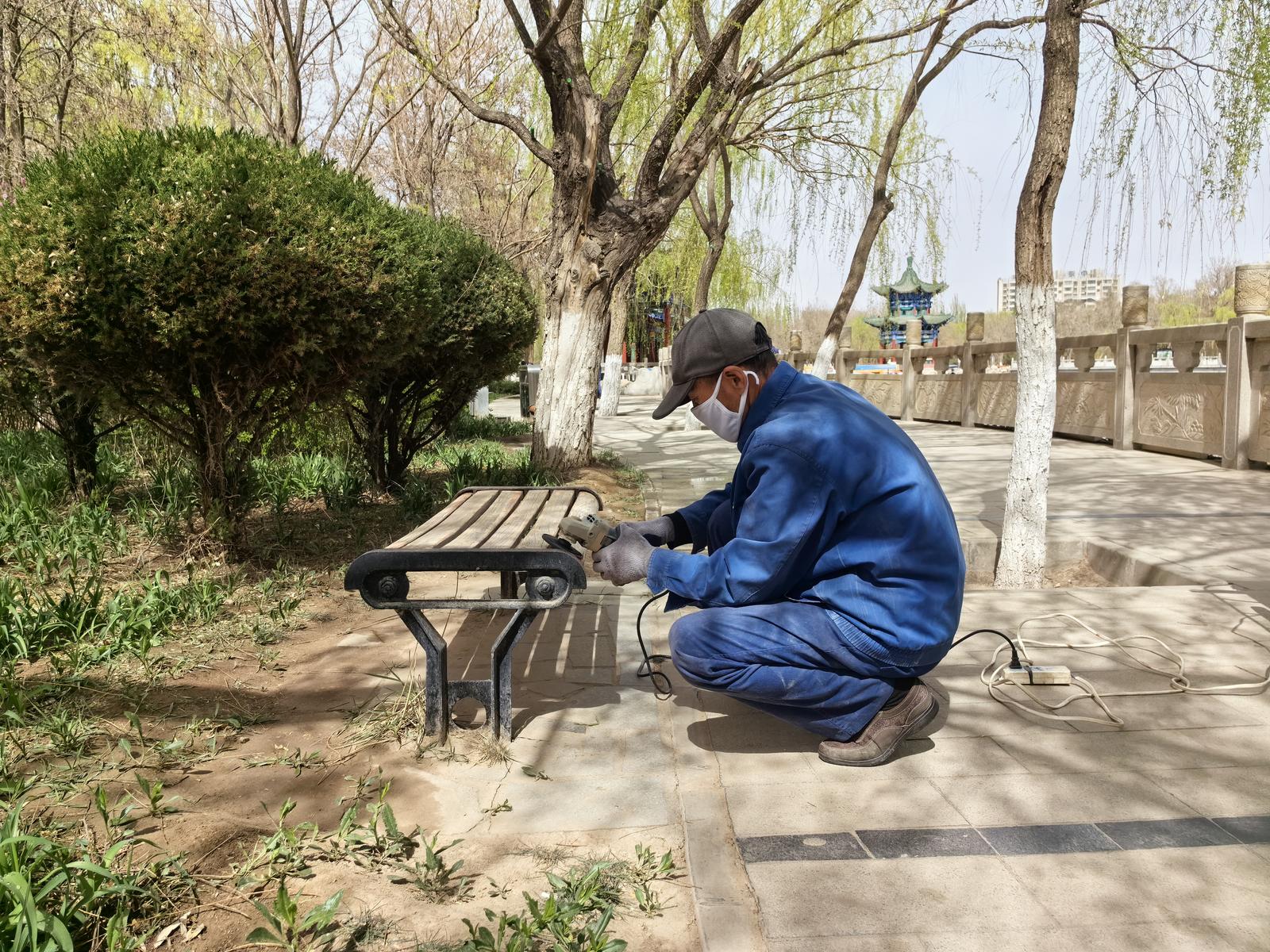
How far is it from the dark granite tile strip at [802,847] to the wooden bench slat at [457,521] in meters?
1.31

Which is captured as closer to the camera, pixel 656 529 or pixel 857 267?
pixel 656 529

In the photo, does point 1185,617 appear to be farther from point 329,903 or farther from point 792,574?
point 329,903

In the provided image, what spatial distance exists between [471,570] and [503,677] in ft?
1.26

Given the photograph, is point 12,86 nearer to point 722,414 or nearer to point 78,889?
point 722,414

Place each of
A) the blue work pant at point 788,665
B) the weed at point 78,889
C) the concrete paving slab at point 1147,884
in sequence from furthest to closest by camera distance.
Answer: the blue work pant at point 788,665
the concrete paving slab at point 1147,884
the weed at point 78,889

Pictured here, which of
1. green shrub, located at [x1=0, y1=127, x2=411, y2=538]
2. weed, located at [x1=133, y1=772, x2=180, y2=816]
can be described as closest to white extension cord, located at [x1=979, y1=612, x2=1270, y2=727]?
weed, located at [x1=133, y1=772, x2=180, y2=816]

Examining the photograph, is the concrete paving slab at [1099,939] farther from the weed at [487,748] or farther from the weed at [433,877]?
the weed at [487,748]

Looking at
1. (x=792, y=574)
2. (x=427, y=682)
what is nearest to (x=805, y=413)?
(x=792, y=574)

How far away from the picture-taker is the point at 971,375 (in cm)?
1794

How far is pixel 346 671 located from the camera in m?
3.96

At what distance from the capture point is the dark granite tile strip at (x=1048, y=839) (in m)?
2.45

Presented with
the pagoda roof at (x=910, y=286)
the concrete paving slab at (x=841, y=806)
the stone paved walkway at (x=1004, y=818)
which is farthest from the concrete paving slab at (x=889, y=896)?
the pagoda roof at (x=910, y=286)

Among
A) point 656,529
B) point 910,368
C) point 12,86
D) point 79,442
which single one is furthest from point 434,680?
point 910,368

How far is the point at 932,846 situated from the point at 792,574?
2.84 feet
